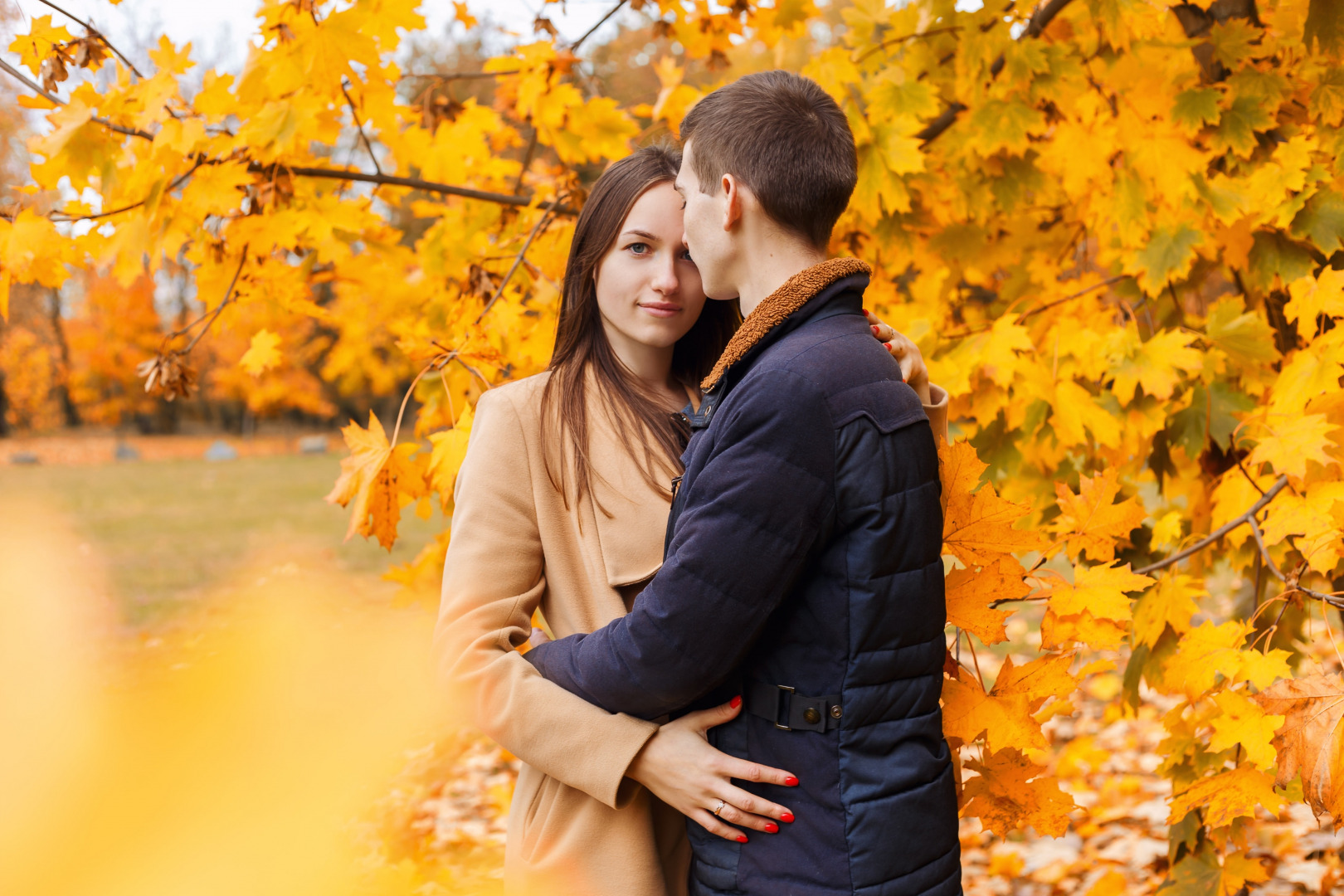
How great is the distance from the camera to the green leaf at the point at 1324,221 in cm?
191

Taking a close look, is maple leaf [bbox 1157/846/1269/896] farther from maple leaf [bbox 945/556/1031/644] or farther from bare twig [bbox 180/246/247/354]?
bare twig [bbox 180/246/247/354]

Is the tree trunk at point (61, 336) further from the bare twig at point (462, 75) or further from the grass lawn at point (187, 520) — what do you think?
the bare twig at point (462, 75)

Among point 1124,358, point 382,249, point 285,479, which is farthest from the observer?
point 285,479

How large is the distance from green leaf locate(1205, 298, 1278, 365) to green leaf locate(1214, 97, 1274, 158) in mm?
341

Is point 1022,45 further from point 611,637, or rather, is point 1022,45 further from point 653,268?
point 611,637

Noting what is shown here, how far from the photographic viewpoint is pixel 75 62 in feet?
6.02

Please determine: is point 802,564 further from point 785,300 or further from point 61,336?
Result: point 61,336

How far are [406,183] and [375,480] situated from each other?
2.95ft

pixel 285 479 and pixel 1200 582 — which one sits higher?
pixel 1200 582

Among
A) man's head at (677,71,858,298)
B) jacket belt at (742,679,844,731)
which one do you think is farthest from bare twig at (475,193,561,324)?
jacket belt at (742,679,844,731)

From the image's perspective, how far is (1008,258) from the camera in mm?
2615

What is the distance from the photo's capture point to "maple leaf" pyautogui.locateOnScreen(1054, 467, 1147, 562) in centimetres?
166

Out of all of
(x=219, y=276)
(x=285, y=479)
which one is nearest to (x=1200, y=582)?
(x=219, y=276)

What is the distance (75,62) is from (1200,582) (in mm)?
2634
